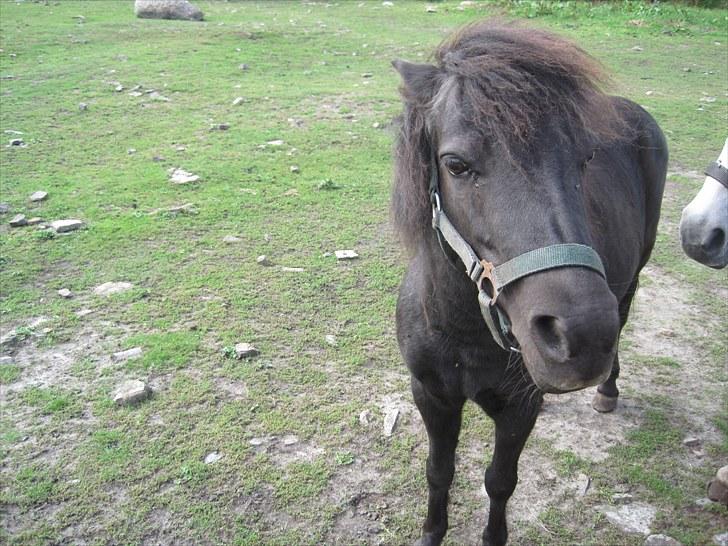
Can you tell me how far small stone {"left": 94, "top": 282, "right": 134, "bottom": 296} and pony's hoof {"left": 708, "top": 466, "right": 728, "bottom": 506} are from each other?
4.20 m

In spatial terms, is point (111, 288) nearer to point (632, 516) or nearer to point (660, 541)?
point (632, 516)

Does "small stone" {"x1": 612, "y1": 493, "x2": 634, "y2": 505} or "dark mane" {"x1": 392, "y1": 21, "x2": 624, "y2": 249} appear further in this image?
"small stone" {"x1": 612, "y1": 493, "x2": 634, "y2": 505}

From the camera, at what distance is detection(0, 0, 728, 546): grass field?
3121mm

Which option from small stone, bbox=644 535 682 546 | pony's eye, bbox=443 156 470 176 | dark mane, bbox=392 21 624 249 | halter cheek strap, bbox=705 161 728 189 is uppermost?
dark mane, bbox=392 21 624 249

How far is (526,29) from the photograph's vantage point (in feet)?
7.10

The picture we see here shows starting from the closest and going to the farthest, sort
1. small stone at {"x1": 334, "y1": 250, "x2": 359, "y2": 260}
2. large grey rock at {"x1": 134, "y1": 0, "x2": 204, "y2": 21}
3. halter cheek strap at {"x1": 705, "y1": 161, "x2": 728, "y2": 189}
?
halter cheek strap at {"x1": 705, "y1": 161, "x2": 728, "y2": 189} < small stone at {"x1": 334, "y1": 250, "x2": 359, "y2": 260} < large grey rock at {"x1": 134, "y1": 0, "x2": 204, "y2": 21}

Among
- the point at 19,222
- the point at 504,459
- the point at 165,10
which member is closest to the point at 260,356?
the point at 504,459

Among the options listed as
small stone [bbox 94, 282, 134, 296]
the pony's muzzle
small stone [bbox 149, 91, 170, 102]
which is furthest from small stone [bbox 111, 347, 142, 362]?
small stone [bbox 149, 91, 170, 102]

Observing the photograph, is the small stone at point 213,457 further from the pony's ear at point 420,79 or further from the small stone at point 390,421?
the pony's ear at point 420,79

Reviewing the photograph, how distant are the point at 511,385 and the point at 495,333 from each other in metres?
0.58

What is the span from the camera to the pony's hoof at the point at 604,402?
3.81 m

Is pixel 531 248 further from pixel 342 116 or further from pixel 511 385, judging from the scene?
pixel 342 116

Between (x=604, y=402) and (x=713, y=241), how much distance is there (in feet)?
4.86

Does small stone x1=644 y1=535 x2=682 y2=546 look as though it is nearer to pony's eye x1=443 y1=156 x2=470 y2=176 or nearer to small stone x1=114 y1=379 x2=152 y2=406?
pony's eye x1=443 y1=156 x2=470 y2=176
